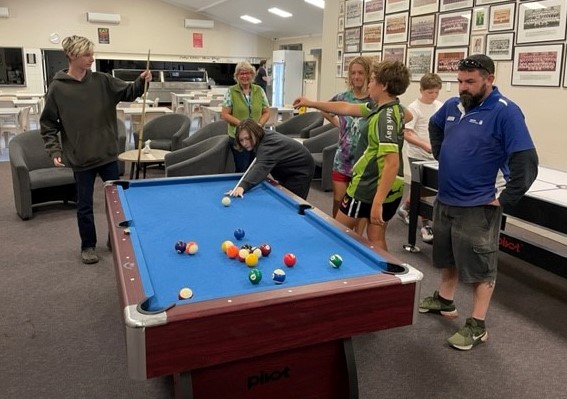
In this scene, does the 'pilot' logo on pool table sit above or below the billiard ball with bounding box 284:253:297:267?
below

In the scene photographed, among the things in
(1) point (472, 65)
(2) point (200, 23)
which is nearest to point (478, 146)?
(1) point (472, 65)

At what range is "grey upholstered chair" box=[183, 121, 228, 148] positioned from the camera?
233 inches

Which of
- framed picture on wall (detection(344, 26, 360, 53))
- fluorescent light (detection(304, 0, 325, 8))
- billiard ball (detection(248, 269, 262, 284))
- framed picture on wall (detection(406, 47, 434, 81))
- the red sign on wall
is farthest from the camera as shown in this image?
the red sign on wall

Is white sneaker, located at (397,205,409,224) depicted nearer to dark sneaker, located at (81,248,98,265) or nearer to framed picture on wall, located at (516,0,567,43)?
framed picture on wall, located at (516,0,567,43)

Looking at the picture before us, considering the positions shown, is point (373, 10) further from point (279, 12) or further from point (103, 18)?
point (103, 18)

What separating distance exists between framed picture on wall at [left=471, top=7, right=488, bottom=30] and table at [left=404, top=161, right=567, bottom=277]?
85.2 inches

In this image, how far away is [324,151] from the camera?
5.84m

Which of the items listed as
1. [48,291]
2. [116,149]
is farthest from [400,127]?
[48,291]

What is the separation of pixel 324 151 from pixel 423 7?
229 cm

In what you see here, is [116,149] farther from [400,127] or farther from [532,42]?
[532,42]

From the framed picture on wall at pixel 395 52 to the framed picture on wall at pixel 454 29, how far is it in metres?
0.70

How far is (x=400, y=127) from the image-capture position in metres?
2.69

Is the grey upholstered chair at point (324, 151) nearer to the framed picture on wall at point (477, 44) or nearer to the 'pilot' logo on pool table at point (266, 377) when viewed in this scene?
the framed picture on wall at point (477, 44)

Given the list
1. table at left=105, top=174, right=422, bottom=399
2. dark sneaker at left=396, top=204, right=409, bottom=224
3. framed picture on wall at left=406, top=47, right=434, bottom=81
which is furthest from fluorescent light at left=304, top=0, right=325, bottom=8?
table at left=105, top=174, right=422, bottom=399
